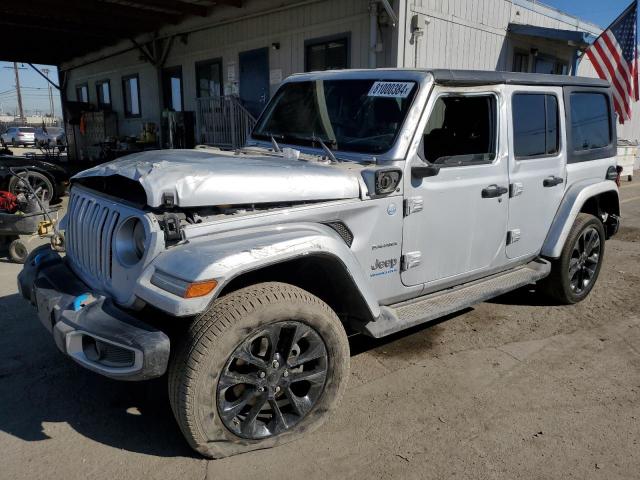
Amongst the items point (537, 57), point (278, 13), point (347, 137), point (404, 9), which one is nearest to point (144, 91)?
point (278, 13)

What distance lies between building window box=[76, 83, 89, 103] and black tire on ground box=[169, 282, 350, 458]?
65.3 ft

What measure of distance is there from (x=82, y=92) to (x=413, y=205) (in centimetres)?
2042

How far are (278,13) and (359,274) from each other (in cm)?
907

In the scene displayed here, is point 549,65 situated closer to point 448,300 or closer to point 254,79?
point 254,79

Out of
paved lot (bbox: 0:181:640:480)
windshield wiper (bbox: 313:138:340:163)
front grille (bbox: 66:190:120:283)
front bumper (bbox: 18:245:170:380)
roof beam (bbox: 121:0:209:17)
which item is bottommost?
paved lot (bbox: 0:181:640:480)

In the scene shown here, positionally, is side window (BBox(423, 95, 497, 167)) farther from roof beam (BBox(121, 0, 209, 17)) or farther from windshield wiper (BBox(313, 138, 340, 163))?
roof beam (BBox(121, 0, 209, 17))

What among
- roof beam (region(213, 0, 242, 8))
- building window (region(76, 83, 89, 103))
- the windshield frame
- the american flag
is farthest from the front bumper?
building window (region(76, 83, 89, 103))

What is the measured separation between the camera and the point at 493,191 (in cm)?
374

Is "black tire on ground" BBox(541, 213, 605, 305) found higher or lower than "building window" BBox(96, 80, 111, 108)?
lower

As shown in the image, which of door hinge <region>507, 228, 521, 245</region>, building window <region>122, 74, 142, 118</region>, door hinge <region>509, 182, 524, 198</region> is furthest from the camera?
building window <region>122, 74, 142, 118</region>

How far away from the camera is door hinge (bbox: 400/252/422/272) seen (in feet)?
10.8

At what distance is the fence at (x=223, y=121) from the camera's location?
1120 cm

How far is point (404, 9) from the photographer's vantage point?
843 cm

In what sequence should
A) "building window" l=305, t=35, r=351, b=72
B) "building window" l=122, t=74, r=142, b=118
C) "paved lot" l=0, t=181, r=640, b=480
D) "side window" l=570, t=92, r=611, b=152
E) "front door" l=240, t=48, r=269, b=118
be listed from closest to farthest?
"paved lot" l=0, t=181, r=640, b=480 < "side window" l=570, t=92, r=611, b=152 < "building window" l=305, t=35, r=351, b=72 < "front door" l=240, t=48, r=269, b=118 < "building window" l=122, t=74, r=142, b=118
